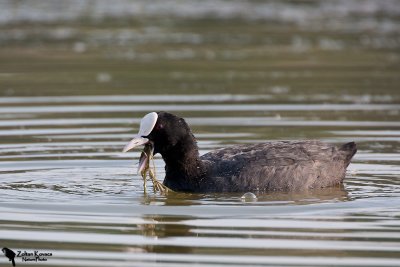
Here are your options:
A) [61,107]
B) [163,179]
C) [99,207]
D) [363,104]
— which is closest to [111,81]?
[61,107]

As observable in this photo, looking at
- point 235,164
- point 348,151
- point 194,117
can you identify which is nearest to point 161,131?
point 235,164

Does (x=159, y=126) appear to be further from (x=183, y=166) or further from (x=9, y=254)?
(x=9, y=254)

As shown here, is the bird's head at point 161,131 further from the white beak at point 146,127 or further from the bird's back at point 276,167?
the bird's back at point 276,167

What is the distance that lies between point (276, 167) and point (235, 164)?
419 millimetres

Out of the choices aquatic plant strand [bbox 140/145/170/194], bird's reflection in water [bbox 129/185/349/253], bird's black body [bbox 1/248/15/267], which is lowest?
bird's black body [bbox 1/248/15/267]

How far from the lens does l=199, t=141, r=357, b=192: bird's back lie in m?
11.1

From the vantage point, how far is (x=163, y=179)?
39.4 feet

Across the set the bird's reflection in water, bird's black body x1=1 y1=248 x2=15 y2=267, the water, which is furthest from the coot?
bird's black body x1=1 y1=248 x2=15 y2=267

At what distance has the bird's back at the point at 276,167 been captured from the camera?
1109cm

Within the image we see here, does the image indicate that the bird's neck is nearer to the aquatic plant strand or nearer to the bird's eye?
the aquatic plant strand

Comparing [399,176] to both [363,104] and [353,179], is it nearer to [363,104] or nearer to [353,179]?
[353,179]

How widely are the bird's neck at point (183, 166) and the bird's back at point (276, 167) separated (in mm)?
109

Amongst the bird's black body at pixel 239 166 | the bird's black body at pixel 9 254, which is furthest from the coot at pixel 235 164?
the bird's black body at pixel 9 254

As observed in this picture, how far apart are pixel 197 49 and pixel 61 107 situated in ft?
22.3
